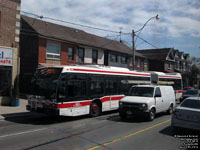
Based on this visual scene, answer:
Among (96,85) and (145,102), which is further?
(96,85)

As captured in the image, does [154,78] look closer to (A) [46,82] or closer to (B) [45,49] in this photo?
(B) [45,49]

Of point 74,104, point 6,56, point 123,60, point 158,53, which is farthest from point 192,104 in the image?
point 158,53

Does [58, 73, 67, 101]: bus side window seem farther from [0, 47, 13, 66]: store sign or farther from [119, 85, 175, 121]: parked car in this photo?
[0, 47, 13, 66]: store sign

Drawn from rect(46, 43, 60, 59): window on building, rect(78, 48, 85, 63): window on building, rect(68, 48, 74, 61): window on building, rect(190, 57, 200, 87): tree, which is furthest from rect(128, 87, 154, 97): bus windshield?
rect(190, 57, 200, 87): tree

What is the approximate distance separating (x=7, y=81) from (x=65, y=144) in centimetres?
1125

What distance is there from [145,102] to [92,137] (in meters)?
3.94

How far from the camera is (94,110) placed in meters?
11.9

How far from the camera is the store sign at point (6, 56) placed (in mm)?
14750

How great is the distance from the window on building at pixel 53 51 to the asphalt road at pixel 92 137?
13.7m

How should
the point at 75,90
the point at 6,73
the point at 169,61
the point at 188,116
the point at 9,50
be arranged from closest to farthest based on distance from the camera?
the point at 188,116 → the point at 75,90 → the point at 9,50 → the point at 6,73 → the point at 169,61

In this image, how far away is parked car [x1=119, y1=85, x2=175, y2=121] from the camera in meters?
10.2

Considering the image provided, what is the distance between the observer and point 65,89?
9.91 metres

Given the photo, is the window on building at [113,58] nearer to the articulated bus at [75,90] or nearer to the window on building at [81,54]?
the window on building at [81,54]

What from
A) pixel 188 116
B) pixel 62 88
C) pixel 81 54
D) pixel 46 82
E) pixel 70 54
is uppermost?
pixel 81 54
